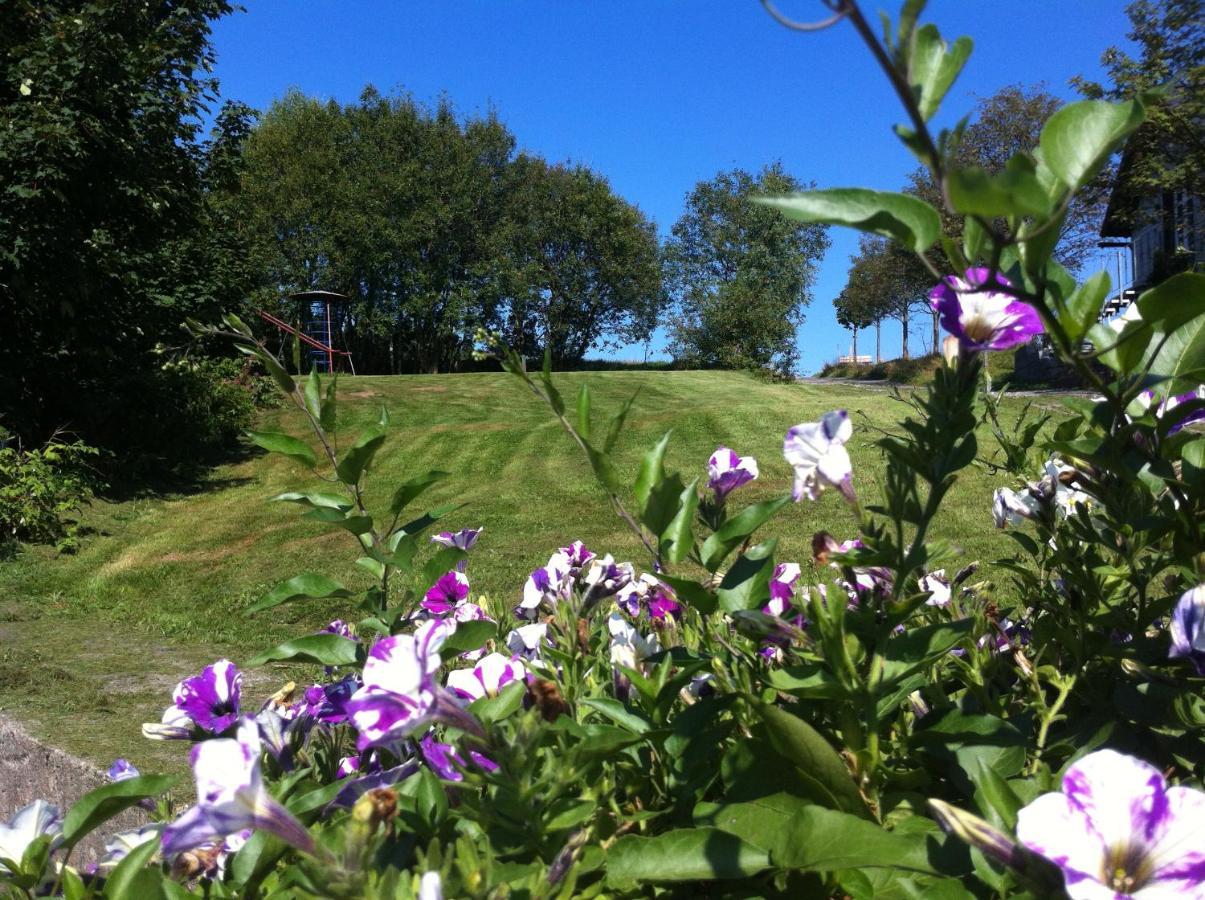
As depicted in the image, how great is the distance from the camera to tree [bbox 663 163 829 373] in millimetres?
31828

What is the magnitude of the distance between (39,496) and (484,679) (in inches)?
314

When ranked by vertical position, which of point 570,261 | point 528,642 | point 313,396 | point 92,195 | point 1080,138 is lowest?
point 528,642

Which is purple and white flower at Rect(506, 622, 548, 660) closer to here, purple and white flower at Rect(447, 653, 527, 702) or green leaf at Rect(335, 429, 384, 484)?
purple and white flower at Rect(447, 653, 527, 702)

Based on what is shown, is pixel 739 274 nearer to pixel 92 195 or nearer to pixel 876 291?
pixel 876 291

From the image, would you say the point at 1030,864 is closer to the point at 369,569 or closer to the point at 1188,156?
the point at 369,569

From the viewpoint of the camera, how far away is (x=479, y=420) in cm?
1327

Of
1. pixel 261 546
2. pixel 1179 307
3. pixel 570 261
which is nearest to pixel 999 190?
pixel 1179 307

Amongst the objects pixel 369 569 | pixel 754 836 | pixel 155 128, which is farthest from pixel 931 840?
pixel 155 128

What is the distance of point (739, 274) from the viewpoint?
1469 inches

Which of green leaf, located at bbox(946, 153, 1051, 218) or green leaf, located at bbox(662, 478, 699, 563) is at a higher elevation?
green leaf, located at bbox(946, 153, 1051, 218)

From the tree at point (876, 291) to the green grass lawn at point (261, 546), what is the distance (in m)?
23.7

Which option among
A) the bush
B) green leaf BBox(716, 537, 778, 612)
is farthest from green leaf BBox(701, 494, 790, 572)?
the bush

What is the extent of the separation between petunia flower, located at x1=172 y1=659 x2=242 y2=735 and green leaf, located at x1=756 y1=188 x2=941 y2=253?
2.87 feet

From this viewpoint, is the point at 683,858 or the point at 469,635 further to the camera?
the point at 469,635
